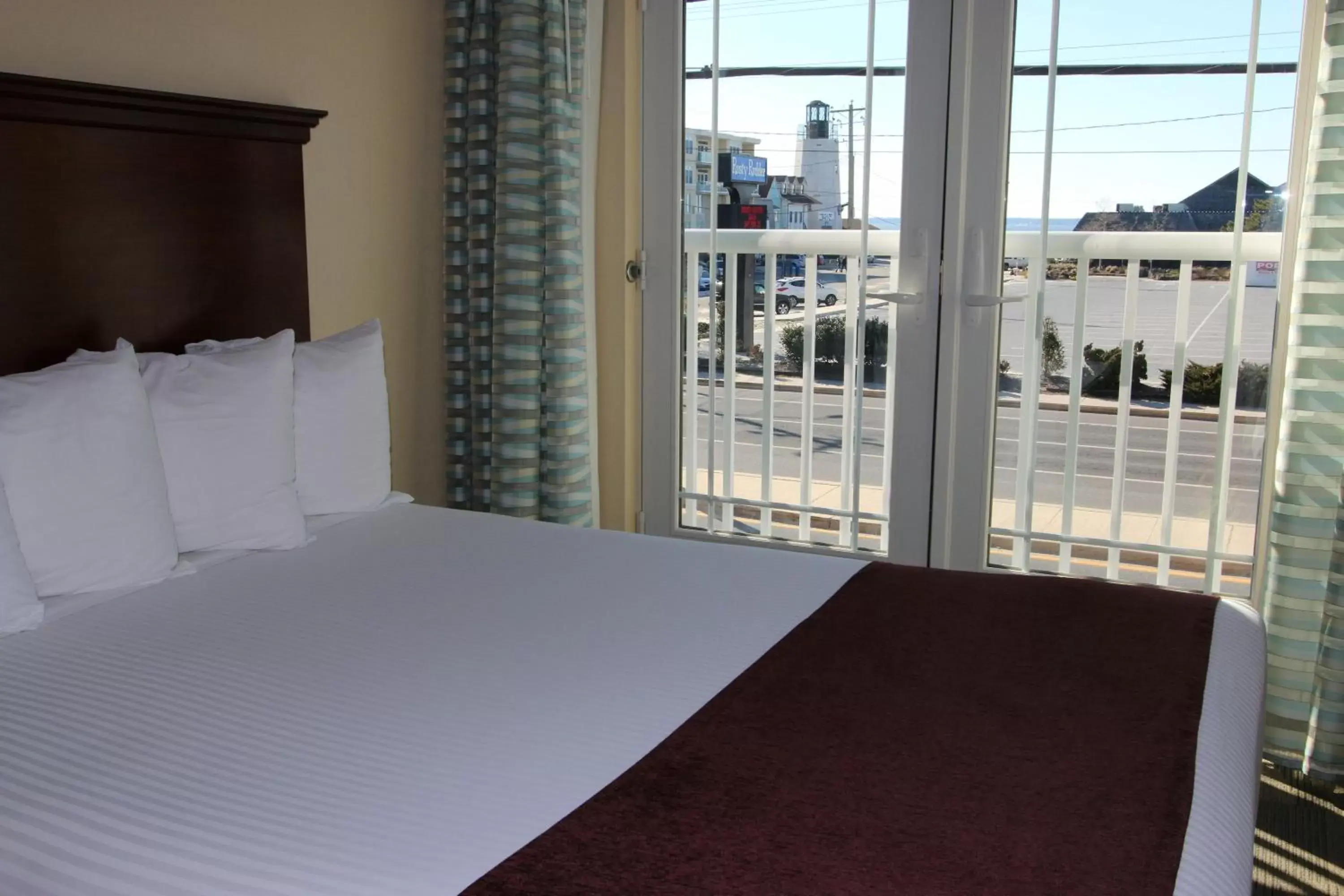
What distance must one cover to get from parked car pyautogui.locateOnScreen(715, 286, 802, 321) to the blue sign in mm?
279

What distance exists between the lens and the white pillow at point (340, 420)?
8.02ft

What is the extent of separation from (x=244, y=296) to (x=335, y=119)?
0.58 m

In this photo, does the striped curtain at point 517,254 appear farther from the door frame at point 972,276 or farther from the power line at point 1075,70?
the door frame at point 972,276

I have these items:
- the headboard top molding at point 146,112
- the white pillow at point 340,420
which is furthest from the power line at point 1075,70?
the white pillow at point 340,420

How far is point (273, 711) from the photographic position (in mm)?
1580

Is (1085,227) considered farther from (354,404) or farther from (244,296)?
(244,296)

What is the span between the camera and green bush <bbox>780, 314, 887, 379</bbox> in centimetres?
312

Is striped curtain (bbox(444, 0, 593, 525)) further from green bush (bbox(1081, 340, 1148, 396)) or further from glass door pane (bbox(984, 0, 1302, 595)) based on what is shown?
green bush (bbox(1081, 340, 1148, 396))

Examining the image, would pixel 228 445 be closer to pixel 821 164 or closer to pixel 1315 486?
pixel 821 164

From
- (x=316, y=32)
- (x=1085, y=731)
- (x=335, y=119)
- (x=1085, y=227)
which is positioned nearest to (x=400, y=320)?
(x=335, y=119)

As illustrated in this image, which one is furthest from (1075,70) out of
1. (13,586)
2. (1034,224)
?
(13,586)

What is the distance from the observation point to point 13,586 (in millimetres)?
1812

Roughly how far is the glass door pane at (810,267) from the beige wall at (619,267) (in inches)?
5.4

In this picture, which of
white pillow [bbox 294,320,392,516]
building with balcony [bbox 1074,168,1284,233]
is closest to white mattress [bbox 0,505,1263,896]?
white pillow [bbox 294,320,392,516]
